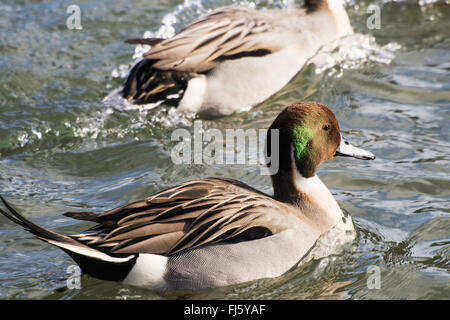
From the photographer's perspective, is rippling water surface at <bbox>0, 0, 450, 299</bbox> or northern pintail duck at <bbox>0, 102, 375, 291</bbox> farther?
rippling water surface at <bbox>0, 0, 450, 299</bbox>

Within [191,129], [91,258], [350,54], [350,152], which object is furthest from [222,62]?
[91,258]

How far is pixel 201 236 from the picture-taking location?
192 inches

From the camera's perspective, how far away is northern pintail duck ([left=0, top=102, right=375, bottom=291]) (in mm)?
4809

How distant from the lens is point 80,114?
24.6 ft

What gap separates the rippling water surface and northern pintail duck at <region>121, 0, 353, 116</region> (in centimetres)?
16

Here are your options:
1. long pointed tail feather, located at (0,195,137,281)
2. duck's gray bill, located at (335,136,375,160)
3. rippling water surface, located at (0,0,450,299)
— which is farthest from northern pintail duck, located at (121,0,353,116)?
long pointed tail feather, located at (0,195,137,281)

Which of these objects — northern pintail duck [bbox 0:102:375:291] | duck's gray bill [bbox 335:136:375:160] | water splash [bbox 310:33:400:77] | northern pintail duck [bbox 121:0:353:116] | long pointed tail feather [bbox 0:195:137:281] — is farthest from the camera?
water splash [bbox 310:33:400:77]

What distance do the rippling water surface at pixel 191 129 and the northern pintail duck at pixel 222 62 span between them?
6.2 inches

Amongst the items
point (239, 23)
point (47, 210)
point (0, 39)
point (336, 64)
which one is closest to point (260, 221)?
point (47, 210)

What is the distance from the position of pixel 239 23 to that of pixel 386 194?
2716 mm

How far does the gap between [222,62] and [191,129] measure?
2.64 ft

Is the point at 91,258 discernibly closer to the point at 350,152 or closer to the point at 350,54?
the point at 350,152

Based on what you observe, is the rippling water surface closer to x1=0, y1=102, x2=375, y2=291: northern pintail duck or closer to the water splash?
the water splash

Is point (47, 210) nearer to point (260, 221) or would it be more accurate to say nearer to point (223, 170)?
point (223, 170)
